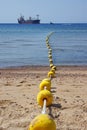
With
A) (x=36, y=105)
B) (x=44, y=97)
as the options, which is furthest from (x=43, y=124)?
(x=36, y=105)

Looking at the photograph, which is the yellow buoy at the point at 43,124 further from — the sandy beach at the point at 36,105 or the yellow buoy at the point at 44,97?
the yellow buoy at the point at 44,97

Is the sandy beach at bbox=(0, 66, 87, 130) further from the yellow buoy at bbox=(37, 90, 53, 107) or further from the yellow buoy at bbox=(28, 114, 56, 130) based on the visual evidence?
the yellow buoy at bbox=(28, 114, 56, 130)

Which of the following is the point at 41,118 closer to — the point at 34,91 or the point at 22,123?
the point at 22,123

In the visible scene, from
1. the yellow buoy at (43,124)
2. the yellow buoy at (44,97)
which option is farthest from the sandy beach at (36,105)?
the yellow buoy at (43,124)

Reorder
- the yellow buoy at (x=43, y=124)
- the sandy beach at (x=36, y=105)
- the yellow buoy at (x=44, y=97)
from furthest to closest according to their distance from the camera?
the yellow buoy at (x=44, y=97), the sandy beach at (x=36, y=105), the yellow buoy at (x=43, y=124)

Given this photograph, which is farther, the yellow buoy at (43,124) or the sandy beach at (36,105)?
the sandy beach at (36,105)

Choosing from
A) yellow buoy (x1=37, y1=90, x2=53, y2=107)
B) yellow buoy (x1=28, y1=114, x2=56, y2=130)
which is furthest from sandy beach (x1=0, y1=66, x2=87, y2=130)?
yellow buoy (x1=28, y1=114, x2=56, y2=130)

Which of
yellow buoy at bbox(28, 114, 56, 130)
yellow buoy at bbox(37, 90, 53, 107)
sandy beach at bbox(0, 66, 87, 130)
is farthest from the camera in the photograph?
yellow buoy at bbox(37, 90, 53, 107)

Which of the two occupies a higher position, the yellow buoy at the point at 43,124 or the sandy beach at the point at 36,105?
the yellow buoy at the point at 43,124

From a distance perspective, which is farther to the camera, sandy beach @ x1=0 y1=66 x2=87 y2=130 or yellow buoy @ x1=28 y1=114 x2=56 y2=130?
sandy beach @ x1=0 y1=66 x2=87 y2=130

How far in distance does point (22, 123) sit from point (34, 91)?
3.07m

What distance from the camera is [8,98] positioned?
27.3 feet

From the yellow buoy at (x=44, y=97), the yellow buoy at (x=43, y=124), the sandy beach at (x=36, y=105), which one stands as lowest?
the sandy beach at (x=36, y=105)

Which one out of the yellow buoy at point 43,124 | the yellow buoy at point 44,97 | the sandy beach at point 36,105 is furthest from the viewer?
the yellow buoy at point 44,97
